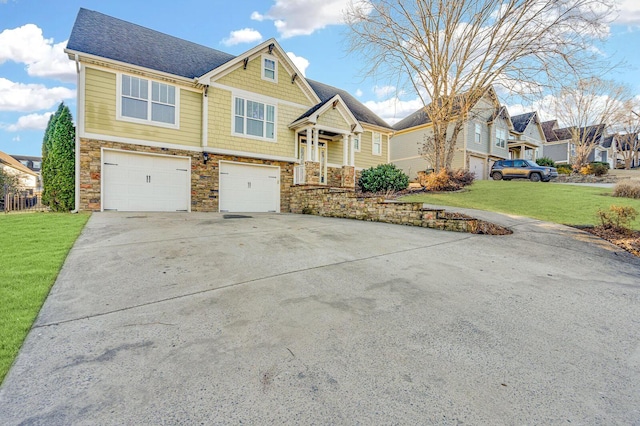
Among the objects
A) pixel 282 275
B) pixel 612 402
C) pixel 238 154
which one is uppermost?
pixel 238 154

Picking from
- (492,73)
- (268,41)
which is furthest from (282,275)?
(492,73)

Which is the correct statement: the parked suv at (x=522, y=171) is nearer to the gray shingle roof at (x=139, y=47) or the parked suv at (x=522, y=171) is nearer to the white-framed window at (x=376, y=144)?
the white-framed window at (x=376, y=144)

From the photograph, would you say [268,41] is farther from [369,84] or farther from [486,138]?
[486,138]

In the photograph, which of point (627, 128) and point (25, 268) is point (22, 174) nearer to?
point (25, 268)

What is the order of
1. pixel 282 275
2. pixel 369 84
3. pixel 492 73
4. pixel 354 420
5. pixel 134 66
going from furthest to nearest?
pixel 369 84
pixel 492 73
pixel 134 66
pixel 282 275
pixel 354 420

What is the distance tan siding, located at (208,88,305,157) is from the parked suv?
1839 cm

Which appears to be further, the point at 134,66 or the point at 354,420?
the point at 134,66

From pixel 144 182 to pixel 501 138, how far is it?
95.0ft

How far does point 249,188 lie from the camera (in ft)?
44.9

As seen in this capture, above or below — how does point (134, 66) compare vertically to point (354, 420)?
above

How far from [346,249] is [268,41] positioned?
11.6 metres

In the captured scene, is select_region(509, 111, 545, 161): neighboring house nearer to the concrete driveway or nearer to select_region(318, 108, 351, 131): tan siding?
select_region(318, 108, 351, 131): tan siding

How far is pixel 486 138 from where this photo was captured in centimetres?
2675

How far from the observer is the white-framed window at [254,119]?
13289mm
